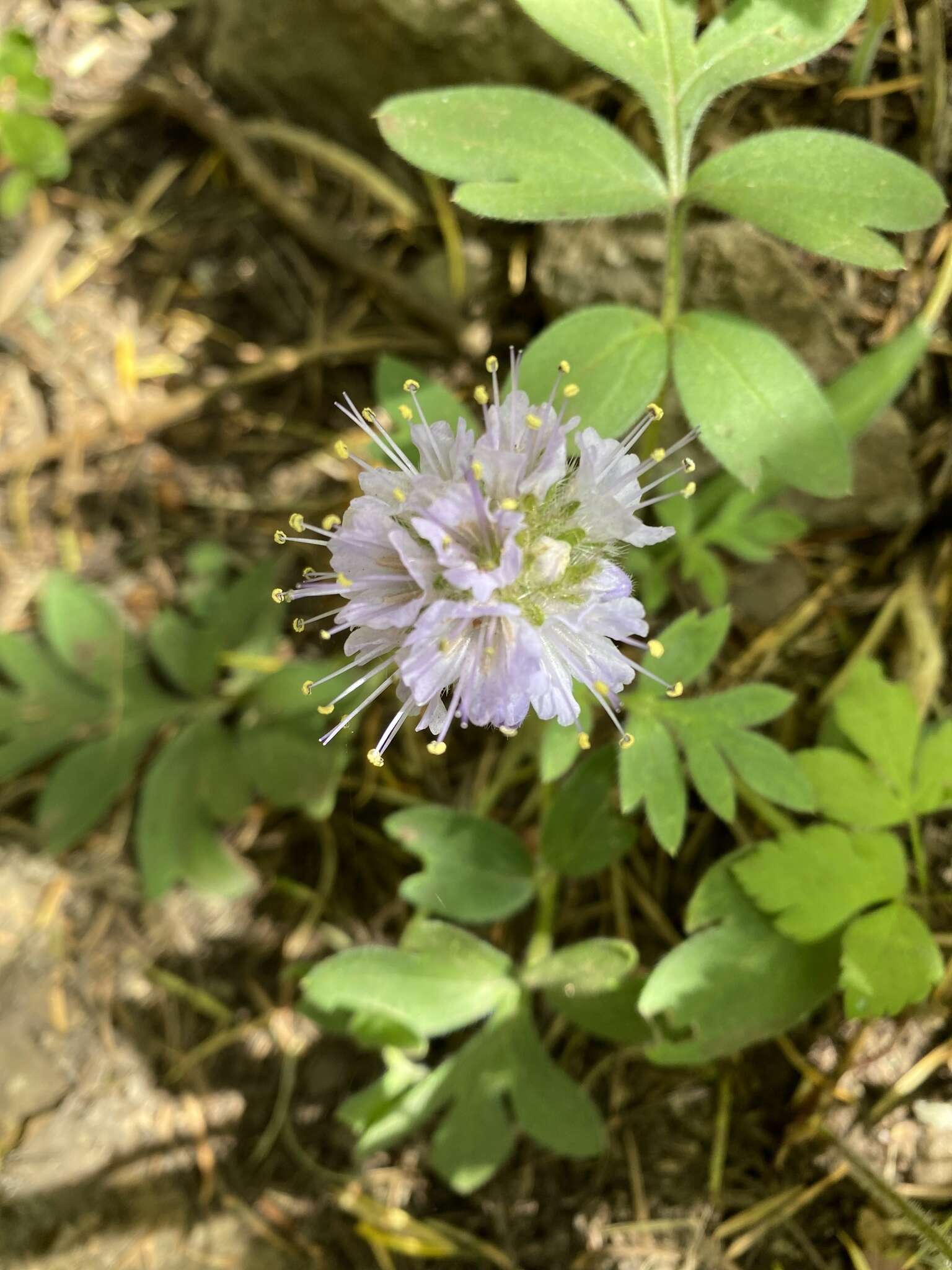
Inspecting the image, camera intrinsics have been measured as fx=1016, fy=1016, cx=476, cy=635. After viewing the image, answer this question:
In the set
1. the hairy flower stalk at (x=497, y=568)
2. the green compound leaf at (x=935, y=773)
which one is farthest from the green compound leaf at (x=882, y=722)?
the hairy flower stalk at (x=497, y=568)

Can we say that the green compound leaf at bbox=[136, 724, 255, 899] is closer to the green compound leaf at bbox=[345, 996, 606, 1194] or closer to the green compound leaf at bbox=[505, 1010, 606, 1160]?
the green compound leaf at bbox=[345, 996, 606, 1194]

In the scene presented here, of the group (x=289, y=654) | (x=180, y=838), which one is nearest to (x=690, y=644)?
(x=289, y=654)

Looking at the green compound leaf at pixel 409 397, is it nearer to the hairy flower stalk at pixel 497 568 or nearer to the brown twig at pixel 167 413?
the hairy flower stalk at pixel 497 568

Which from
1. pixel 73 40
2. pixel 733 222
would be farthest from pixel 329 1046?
pixel 73 40

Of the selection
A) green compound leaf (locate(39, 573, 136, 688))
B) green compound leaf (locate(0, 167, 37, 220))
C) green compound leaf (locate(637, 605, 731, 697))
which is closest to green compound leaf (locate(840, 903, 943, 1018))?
green compound leaf (locate(637, 605, 731, 697))

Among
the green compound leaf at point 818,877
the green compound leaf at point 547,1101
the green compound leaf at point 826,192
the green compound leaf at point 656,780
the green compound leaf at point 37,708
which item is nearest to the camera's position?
the green compound leaf at point 826,192
